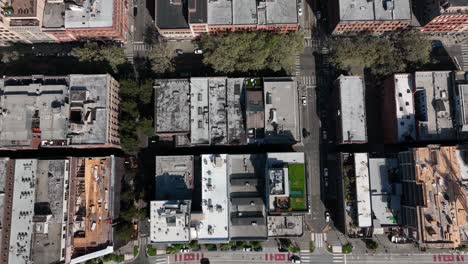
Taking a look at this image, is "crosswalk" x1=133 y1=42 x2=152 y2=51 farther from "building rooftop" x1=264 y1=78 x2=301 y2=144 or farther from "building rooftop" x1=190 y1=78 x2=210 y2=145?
"building rooftop" x1=264 y1=78 x2=301 y2=144

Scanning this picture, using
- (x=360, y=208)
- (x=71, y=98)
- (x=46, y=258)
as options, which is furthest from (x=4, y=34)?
(x=360, y=208)

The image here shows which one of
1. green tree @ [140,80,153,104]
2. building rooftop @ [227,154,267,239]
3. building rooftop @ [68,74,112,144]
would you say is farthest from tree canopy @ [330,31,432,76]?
building rooftop @ [68,74,112,144]

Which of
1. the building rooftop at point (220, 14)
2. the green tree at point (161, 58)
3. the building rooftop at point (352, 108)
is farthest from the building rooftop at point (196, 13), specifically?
the building rooftop at point (352, 108)

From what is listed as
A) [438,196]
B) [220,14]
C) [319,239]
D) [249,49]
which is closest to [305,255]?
[319,239]

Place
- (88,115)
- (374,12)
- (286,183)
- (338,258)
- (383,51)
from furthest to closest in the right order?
(338,258) → (383,51) → (374,12) → (88,115) → (286,183)

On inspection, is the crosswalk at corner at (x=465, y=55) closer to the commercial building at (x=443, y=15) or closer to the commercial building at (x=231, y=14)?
the commercial building at (x=443, y=15)

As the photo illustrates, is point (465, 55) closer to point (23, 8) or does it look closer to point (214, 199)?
point (214, 199)

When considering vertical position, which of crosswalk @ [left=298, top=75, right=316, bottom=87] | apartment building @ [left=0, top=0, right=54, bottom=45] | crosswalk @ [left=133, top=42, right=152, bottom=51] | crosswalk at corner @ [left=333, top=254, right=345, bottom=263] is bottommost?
crosswalk at corner @ [left=333, top=254, right=345, bottom=263]
